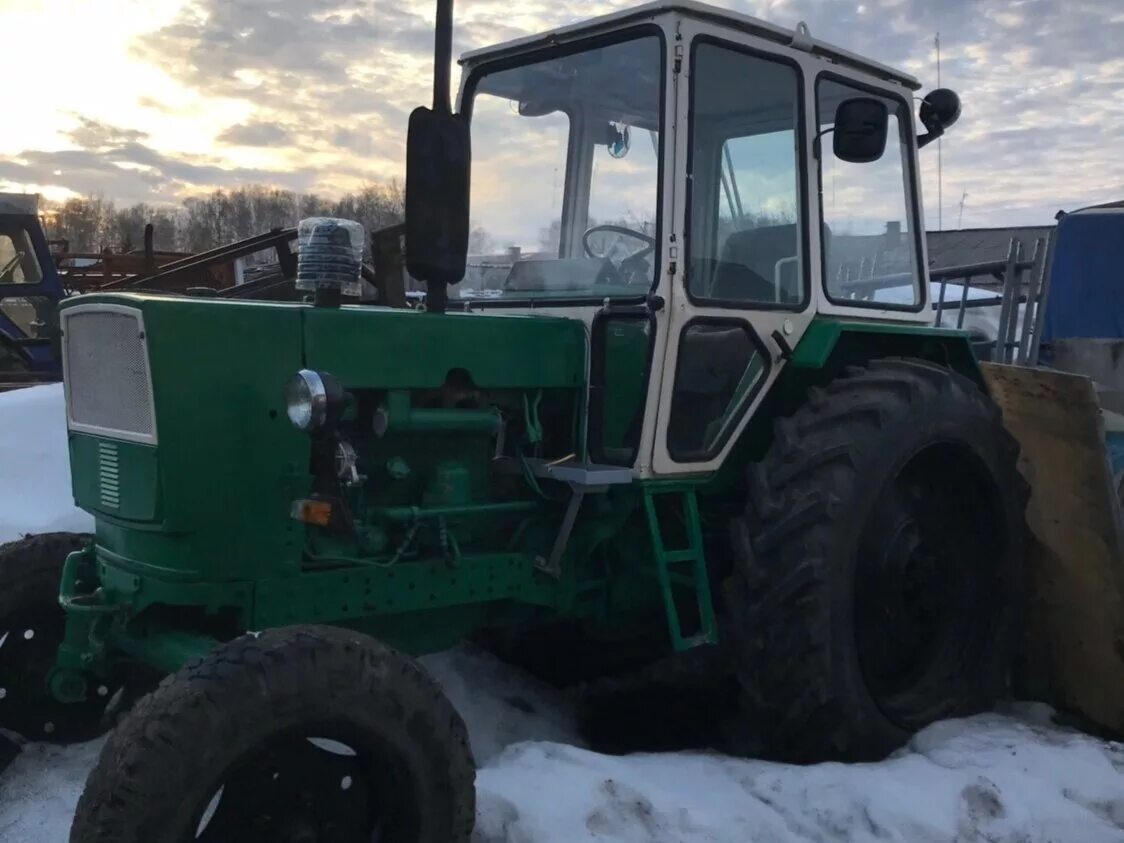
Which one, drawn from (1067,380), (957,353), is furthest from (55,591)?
(1067,380)

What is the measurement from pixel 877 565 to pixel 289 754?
87.7 inches

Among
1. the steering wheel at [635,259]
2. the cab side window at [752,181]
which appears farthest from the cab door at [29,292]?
the cab side window at [752,181]

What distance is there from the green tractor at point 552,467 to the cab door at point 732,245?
1cm

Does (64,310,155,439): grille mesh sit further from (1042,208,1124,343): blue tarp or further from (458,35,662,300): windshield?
(1042,208,1124,343): blue tarp

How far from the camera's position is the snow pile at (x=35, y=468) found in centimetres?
554

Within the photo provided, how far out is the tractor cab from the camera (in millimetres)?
3693

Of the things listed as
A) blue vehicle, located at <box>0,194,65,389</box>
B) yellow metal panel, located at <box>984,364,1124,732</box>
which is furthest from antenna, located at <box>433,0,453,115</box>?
blue vehicle, located at <box>0,194,65,389</box>

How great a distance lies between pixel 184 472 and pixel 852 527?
207 centimetres

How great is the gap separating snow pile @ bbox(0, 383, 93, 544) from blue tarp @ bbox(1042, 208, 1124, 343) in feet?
22.0

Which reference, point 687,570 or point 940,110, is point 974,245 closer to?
point 940,110

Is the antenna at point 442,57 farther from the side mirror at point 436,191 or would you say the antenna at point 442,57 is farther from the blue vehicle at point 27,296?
the blue vehicle at point 27,296

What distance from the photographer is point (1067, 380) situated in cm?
441

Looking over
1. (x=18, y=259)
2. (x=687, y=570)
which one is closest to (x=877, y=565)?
(x=687, y=570)

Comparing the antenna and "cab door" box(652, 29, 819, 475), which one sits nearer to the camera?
the antenna
